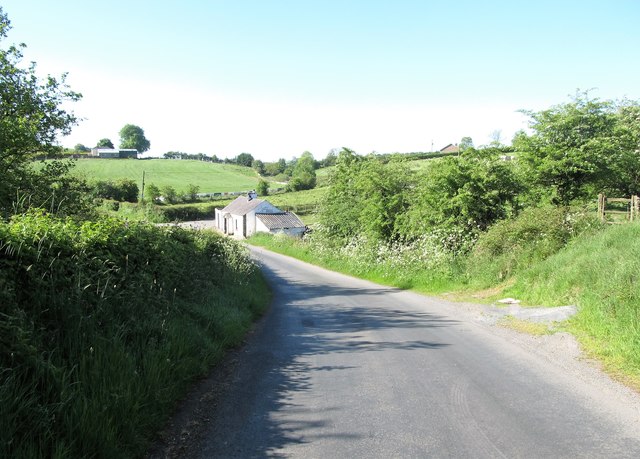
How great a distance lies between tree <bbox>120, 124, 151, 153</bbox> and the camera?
6213 inches

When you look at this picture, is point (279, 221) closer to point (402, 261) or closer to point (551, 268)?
point (402, 261)

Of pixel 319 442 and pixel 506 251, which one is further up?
pixel 506 251

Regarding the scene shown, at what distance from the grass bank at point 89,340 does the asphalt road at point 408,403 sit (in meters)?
0.76

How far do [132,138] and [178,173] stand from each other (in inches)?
2452

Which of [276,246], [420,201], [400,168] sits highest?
[400,168]

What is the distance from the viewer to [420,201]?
2119cm

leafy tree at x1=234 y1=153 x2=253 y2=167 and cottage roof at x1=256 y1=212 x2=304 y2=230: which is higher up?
leafy tree at x1=234 y1=153 x2=253 y2=167

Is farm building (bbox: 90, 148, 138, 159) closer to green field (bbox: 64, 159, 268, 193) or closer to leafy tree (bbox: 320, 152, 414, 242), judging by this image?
green field (bbox: 64, 159, 268, 193)

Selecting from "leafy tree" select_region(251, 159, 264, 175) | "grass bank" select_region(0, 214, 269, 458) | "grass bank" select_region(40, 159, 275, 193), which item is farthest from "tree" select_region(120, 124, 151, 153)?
"grass bank" select_region(0, 214, 269, 458)

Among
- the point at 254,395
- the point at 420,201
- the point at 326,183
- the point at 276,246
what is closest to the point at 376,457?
the point at 254,395

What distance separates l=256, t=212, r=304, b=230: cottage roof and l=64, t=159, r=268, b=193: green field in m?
32.6

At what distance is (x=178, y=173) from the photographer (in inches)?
4240

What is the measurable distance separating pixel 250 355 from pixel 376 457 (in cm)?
→ 389

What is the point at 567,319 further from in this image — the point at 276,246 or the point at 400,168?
the point at 276,246
